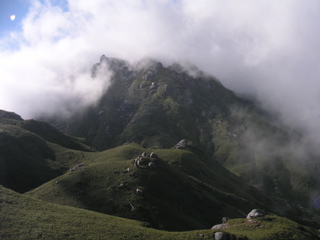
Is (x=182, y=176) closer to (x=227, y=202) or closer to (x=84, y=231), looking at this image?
(x=227, y=202)

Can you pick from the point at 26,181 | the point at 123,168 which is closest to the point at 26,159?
the point at 26,181

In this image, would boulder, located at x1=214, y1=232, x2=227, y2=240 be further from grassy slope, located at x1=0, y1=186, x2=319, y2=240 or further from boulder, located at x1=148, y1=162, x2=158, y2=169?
boulder, located at x1=148, y1=162, x2=158, y2=169

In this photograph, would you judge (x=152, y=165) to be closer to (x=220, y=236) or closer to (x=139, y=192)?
(x=139, y=192)

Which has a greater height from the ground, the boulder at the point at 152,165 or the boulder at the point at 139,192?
the boulder at the point at 152,165

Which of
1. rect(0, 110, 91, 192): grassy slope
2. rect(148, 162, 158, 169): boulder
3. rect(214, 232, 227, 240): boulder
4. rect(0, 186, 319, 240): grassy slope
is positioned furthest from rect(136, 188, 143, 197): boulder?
rect(0, 110, 91, 192): grassy slope

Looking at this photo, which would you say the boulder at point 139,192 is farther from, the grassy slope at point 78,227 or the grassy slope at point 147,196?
the grassy slope at point 78,227

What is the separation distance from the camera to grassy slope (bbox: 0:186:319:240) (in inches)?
2921

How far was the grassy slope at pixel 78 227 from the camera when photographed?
74188 millimetres

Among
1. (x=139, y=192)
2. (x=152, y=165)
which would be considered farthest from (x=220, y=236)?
(x=152, y=165)

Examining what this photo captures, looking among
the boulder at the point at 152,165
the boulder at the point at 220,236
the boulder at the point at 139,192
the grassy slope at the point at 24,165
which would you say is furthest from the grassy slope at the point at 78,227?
the grassy slope at the point at 24,165

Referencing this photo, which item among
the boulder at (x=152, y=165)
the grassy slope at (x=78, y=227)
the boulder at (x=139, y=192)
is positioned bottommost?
the grassy slope at (x=78, y=227)

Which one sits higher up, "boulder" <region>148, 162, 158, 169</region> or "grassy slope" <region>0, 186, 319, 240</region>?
"boulder" <region>148, 162, 158, 169</region>

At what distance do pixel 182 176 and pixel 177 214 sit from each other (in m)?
34.9

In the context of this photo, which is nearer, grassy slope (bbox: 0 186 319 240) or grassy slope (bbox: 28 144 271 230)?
grassy slope (bbox: 0 186 319 240)
